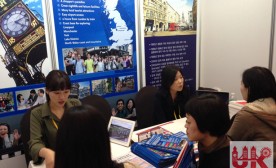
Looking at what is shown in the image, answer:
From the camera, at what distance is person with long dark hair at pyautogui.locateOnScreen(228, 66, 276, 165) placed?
1.52m

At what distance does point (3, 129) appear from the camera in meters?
2.26

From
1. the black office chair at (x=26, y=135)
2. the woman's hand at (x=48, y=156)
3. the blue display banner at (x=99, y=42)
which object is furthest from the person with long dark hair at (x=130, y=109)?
the woman's hand at (x=48, y=156)

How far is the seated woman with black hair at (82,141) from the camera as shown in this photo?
89cm

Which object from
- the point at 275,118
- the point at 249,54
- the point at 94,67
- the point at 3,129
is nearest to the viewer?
the point at 275,118

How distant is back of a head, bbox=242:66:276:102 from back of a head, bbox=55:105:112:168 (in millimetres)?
1154

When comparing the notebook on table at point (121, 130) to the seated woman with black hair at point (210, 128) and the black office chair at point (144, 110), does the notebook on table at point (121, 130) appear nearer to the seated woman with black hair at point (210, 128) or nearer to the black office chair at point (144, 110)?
the seated woman with black hair at point (210, 128)

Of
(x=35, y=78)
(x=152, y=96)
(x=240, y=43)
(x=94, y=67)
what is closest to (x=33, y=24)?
(x=35, y=78)

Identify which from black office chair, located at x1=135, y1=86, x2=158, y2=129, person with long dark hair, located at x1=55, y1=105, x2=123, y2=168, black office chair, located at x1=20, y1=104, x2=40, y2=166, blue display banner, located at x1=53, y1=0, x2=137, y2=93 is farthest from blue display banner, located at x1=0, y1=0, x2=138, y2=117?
person with long dark hair, located at x1=55, y1=105, x2=123, y2=168

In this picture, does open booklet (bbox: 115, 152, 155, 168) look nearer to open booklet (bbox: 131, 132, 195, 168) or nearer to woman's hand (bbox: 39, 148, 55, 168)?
open booklet (bbox: 131, 132, 195, 168)

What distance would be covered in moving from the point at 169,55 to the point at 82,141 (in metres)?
2.44

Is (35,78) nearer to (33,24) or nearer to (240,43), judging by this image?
(33,24)

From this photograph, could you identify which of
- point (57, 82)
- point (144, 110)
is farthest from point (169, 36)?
point (57, 82)

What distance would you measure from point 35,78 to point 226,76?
2.21m

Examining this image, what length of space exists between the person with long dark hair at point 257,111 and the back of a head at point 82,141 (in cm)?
98
